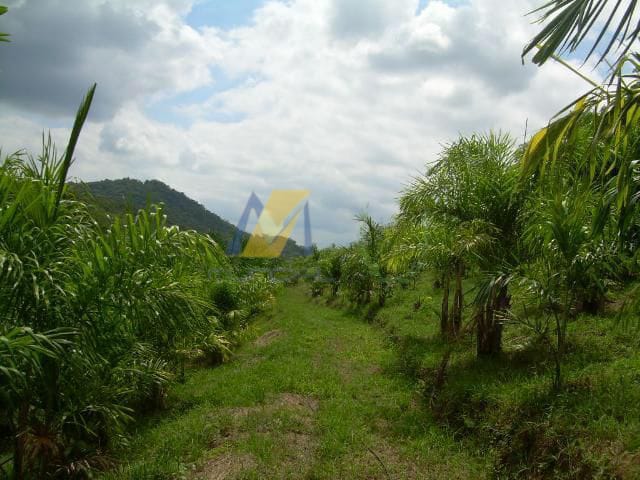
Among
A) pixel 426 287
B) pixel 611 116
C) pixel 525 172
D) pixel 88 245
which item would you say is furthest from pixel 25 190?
pixel 426 287

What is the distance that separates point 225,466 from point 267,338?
25.4 ft

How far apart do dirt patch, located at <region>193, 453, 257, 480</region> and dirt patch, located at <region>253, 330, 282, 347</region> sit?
6655mm

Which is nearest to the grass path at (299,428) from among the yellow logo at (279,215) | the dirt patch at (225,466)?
the dirt patch at (225,466)

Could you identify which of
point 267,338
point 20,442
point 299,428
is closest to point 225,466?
point 299,428

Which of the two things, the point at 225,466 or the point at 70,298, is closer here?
the point at 70,298

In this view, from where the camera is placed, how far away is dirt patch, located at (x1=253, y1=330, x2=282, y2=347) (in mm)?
11898

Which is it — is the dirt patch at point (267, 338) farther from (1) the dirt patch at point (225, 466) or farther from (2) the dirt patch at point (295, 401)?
(1) the dirt patch at point (225, 466)

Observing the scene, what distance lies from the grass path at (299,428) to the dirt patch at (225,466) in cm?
1

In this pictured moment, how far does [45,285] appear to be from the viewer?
9.95 ft

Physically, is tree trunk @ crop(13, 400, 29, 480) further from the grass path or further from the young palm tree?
the young palm tree

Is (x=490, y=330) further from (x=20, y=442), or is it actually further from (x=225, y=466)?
(x=20, y=442)

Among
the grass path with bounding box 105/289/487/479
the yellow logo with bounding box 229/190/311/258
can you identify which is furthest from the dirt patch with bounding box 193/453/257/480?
the yellow logo with bounding box 229/190/311/258

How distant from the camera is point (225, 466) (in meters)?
4.75

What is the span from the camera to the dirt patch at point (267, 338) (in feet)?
39.0
